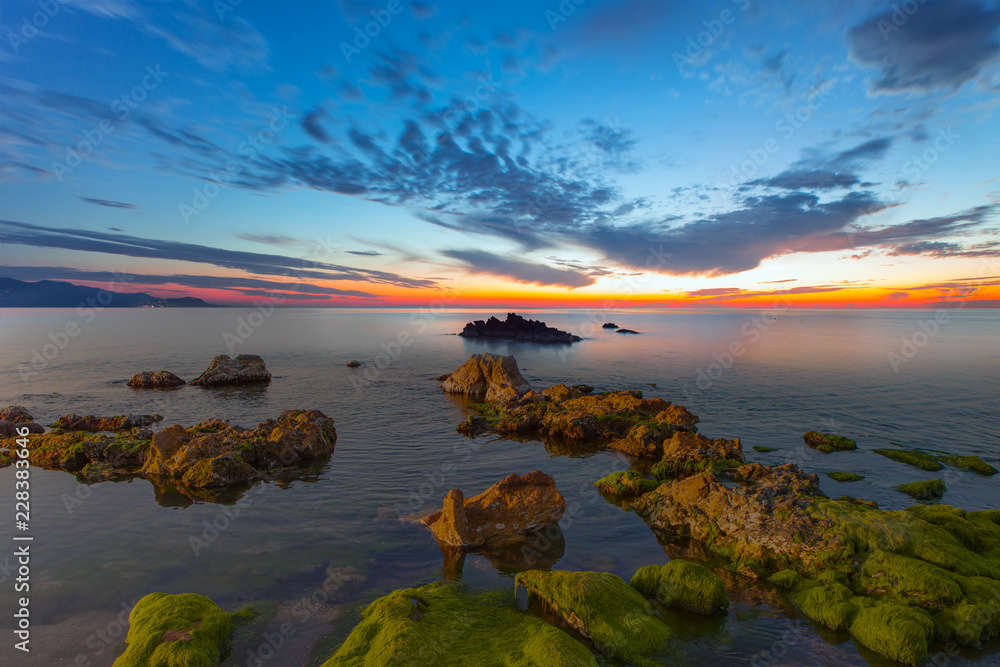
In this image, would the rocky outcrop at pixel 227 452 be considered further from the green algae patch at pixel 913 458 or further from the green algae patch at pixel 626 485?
the green algae patch at pixel 913 458

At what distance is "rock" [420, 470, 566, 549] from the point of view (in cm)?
1417

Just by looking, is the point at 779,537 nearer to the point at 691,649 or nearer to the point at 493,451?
the point at 691,649

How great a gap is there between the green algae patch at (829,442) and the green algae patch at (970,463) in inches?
147

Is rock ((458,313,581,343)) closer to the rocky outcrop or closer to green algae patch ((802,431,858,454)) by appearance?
green algae patch ((802,431,858,454))

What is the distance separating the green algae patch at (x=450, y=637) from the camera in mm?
8250

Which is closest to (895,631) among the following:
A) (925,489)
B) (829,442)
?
(925,489)

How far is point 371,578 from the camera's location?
12.0m

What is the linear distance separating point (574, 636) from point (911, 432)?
103 ft

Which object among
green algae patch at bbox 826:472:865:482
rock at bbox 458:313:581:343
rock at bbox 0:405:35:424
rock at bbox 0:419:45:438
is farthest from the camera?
rock at bbox 458:313:581:343

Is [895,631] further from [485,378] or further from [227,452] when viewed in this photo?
[485,378]

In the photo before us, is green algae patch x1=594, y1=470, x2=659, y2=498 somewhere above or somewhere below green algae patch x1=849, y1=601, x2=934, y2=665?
below

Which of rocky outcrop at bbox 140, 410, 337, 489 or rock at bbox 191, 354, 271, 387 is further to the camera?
rock at bbox 191, 354, 271, 387

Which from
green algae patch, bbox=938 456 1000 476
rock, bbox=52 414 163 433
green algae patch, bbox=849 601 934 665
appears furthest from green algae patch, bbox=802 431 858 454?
rock, bbox=52 414 163 433

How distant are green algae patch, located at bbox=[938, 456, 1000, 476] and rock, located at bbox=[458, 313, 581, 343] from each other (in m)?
87.2
